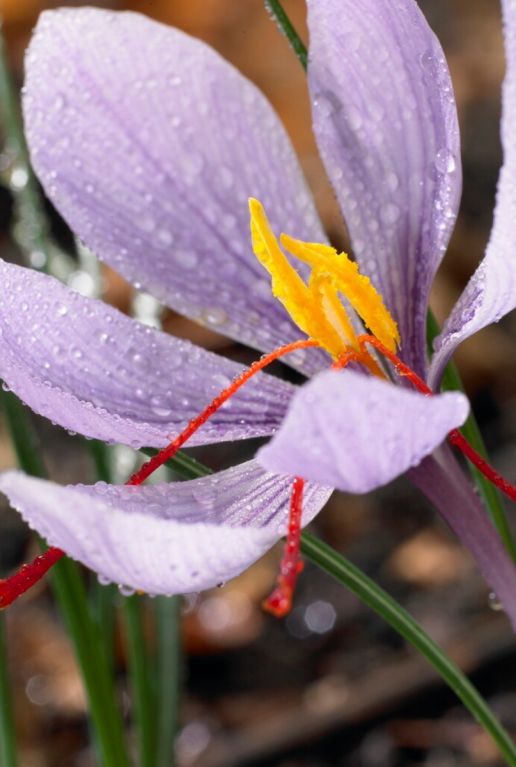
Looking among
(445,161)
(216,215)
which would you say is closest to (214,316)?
(216,215)

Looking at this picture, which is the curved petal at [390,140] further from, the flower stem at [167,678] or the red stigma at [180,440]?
the flower stem at [167,678]

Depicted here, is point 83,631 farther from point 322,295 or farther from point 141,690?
point 322,295

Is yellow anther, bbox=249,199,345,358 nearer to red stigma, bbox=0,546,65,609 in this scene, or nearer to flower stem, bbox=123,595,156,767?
red stigma, bbox=0,546,65,609

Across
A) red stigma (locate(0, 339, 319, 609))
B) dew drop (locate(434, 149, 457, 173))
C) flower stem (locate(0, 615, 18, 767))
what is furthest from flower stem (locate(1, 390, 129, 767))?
dew drop (locate(434, 149, 457, 173))

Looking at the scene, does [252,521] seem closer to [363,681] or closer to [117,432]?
[117,432]

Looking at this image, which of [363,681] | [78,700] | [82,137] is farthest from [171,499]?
[78,700]

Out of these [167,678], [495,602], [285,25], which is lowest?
[167,678]
